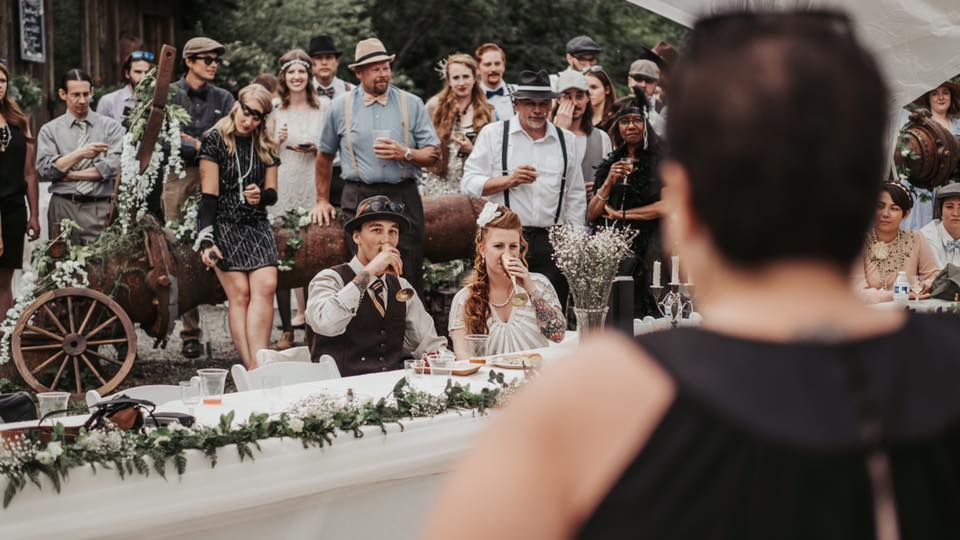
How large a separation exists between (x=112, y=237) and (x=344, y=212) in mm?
1371

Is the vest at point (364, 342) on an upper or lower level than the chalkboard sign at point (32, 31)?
lower

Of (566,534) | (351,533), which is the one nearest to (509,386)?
(351,533)

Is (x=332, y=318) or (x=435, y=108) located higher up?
(x=435, y=108)

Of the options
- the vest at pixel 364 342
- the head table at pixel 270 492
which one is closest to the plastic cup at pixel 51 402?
the head table at pixel 270 492

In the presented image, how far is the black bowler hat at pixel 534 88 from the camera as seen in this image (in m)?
7.34

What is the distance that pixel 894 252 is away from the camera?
6.75 m

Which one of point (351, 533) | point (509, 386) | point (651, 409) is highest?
point (651, 409)

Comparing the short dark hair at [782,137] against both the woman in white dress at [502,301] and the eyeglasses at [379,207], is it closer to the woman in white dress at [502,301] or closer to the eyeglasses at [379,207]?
the woman in white dress at [502,301]

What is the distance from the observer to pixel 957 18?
4.99m

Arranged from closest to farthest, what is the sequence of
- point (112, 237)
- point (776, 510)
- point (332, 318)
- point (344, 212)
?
point (776, 510) → point (332, 318) → point (112, 237) → point (344, 212)

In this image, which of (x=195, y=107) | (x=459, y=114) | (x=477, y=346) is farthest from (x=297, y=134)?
(x=477, y=346)

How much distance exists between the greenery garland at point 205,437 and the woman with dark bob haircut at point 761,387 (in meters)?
2.32

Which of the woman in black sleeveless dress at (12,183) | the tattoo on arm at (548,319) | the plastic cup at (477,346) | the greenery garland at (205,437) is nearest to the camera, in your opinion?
the greenery garland at (205,437)

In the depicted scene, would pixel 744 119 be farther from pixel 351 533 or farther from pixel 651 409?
pixel 351 533
